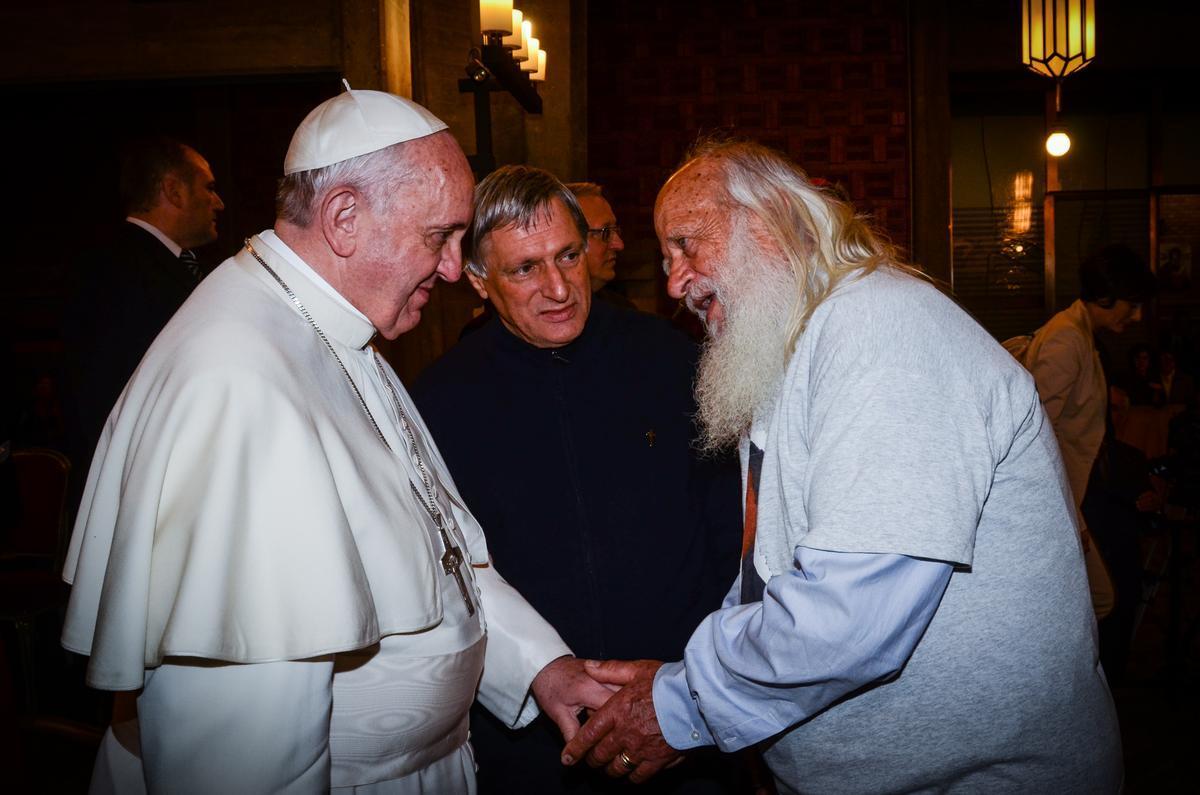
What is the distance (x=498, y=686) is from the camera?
2174mm

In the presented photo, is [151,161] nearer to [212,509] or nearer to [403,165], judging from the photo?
[403,165]

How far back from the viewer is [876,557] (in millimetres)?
1415

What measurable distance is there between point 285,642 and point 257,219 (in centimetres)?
758

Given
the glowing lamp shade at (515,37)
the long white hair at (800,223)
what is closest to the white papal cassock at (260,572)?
the long white hair at (800,223)

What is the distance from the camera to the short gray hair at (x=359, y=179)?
175 cm

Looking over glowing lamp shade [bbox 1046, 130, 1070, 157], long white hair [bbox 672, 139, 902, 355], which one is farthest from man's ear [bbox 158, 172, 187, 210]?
glowing lamp shade [bbox 1046, 130, 1070, 157]

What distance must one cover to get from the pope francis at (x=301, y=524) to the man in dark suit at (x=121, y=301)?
102 inches

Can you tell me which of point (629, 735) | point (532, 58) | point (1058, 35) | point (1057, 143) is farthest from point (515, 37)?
point (1057, 143)

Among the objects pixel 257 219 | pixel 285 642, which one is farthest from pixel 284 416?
pixel 257 219

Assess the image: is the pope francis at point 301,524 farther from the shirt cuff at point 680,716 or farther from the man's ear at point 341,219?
the shirt cuff at point 680,716

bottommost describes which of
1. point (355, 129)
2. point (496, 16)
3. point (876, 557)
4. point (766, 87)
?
point (876, 557)

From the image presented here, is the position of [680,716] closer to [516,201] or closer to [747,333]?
[747,333]

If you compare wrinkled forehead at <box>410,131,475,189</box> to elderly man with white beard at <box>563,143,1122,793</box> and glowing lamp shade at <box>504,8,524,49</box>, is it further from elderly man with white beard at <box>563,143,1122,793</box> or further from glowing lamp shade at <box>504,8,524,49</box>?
glowing lamp shade at <box>504,8,524,49</box>

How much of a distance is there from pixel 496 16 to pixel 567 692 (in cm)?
407
